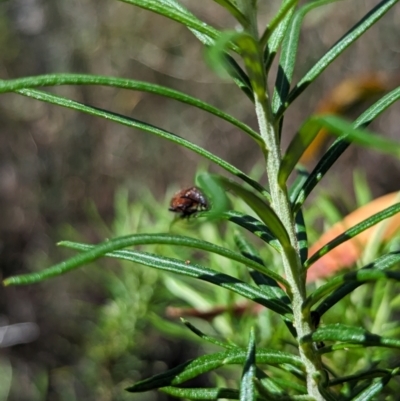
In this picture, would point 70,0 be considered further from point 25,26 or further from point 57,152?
point 57,152

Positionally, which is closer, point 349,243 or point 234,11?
point 234,11

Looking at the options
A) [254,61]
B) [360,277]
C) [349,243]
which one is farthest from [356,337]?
[349,243]

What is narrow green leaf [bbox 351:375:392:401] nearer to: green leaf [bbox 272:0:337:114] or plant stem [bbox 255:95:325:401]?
plant stem [bbox 255:95:325:401]

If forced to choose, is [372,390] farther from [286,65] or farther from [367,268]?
[286,65]

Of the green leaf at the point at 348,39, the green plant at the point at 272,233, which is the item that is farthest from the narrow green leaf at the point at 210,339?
the green leaf at the point at 348,39

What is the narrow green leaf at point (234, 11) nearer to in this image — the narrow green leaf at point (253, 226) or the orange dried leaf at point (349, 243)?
the narrow green leaf at point (253, 226)

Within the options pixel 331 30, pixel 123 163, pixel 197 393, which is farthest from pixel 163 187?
pixel 197 393

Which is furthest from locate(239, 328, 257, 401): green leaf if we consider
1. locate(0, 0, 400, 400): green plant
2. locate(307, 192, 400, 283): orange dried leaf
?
locate(307, 192, 400, 283): orange dried leaf
